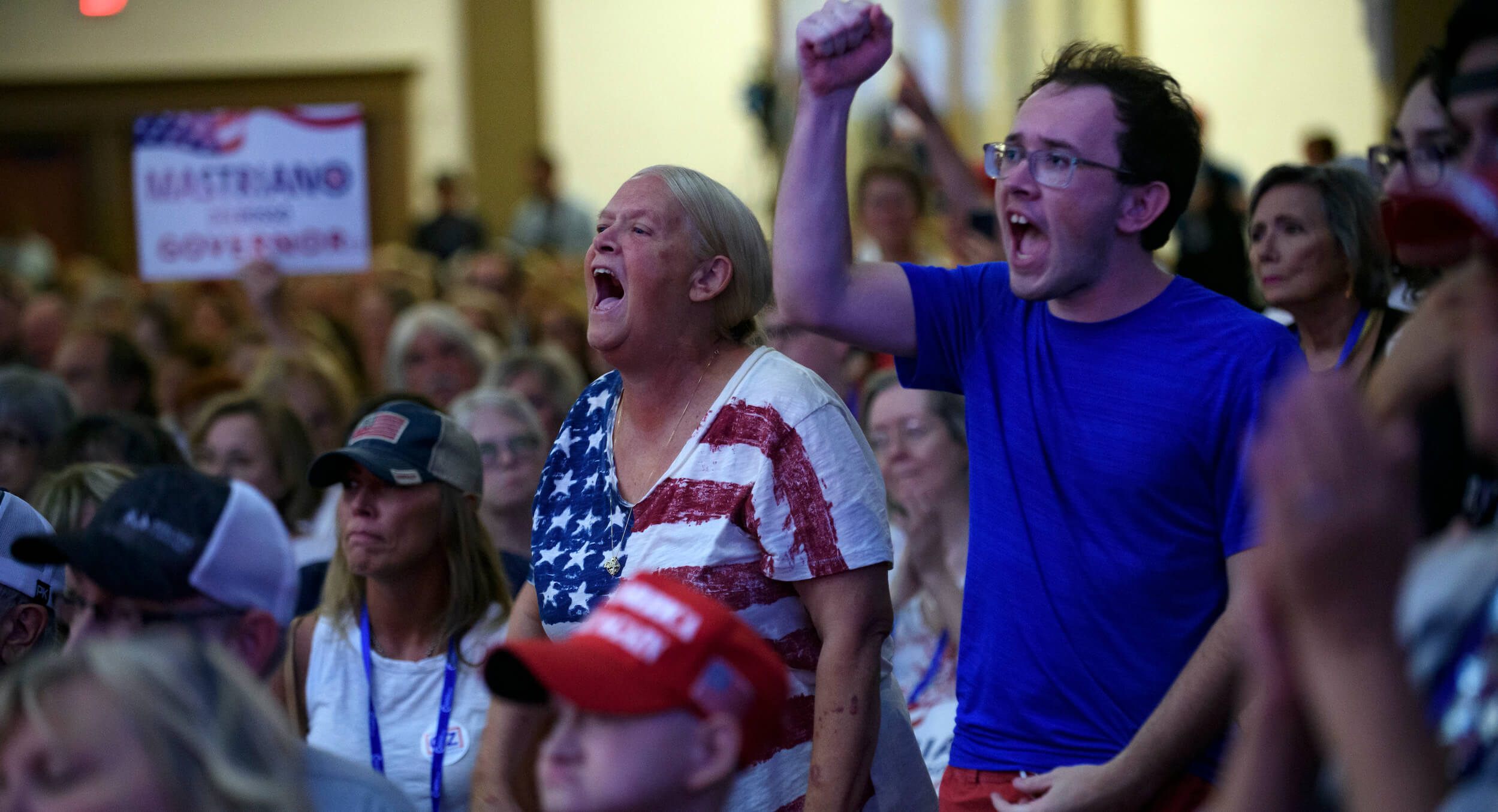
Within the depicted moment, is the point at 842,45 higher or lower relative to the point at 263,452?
higher

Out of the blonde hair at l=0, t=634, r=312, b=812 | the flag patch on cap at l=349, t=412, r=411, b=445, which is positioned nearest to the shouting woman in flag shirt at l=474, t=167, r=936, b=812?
the flag patch on cap at l=349, t=412, r=411, b=445

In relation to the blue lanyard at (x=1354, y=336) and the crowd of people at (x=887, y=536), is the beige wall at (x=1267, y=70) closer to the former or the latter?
the crowd of people at (x=887, y=536)

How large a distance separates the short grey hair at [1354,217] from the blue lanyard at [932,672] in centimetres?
118

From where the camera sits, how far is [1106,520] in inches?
82.0

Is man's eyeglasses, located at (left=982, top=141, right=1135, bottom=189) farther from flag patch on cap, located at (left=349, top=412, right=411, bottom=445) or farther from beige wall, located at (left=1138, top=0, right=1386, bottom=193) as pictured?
beige wall, located at (left=1138, top=0, right=1386, bottom=193)

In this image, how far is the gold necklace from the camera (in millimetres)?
2387

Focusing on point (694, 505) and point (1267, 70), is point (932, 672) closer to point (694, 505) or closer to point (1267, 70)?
point (694, 505)

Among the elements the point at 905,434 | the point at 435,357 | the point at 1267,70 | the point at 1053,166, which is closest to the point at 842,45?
the point at 1053,166

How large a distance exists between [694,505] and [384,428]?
1.01 metres

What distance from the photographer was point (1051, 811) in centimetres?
204

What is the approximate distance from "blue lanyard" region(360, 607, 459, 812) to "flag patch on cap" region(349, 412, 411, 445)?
0.41 meters

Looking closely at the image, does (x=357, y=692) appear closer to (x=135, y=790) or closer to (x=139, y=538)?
(x=139, y=538)

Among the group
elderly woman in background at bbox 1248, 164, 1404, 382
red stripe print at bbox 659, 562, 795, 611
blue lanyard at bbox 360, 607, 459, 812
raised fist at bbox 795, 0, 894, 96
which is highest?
raised fist at bbox 795, 0, 894, 96

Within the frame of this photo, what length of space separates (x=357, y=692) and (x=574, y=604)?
0.81 m
